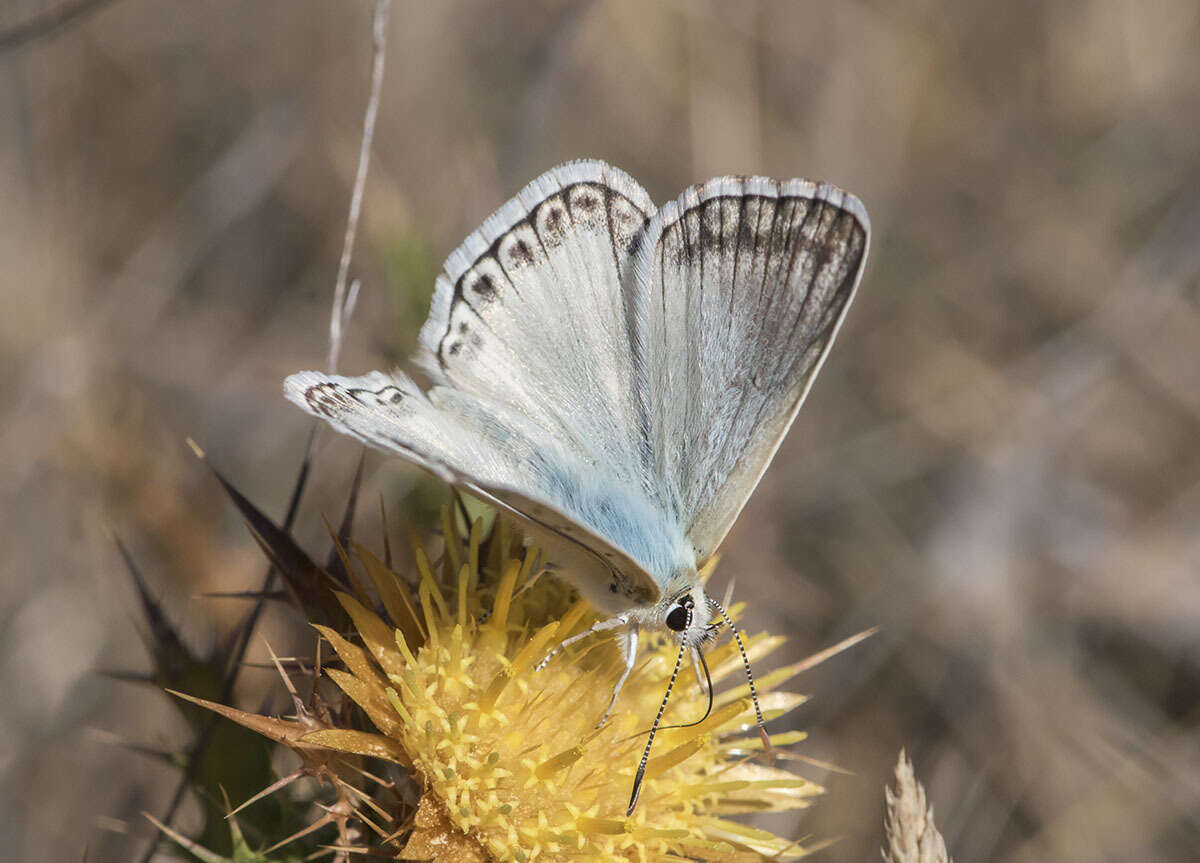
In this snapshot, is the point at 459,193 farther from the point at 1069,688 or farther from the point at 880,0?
the point at 1069,688

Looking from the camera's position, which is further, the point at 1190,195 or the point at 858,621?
the point at 1190,195

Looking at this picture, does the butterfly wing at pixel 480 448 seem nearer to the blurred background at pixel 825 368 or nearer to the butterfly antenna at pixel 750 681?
the butterfly antenna at pixel 750 681

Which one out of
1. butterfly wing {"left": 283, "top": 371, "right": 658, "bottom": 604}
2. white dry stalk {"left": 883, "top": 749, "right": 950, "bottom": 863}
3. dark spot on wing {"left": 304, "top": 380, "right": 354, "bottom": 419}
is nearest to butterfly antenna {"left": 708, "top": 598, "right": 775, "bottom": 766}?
butterfly wing {"left": 283, "top": 371, "right": 658, "bottom": 604}

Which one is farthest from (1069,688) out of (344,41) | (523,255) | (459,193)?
(344,41)

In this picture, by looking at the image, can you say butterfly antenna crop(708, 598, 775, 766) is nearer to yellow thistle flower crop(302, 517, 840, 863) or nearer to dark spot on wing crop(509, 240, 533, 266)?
yellow thistle flower crop(302, 517, 840, 863)

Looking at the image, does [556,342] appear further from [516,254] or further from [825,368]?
[825,368]

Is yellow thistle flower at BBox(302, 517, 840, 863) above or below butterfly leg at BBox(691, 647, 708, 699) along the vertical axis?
below
